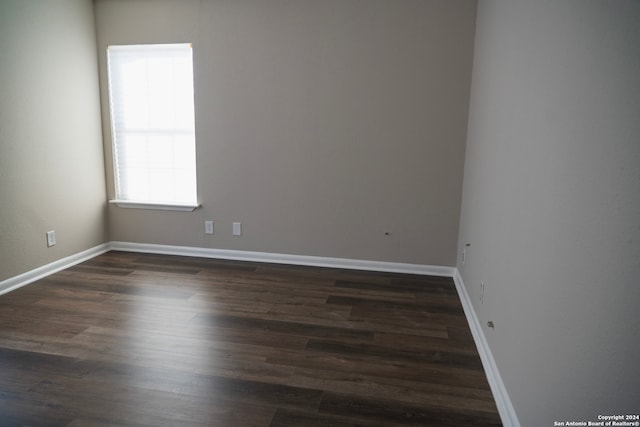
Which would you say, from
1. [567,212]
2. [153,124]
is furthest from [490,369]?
[153,124]

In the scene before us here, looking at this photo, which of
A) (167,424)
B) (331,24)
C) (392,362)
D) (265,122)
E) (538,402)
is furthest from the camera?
(265,122)

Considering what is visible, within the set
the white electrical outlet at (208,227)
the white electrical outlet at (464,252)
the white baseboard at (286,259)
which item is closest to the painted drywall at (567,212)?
the white electrical outlet at (464,252)

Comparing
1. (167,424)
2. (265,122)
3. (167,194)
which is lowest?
(167,424)

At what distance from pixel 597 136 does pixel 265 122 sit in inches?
114

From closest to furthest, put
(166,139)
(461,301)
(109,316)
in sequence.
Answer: (109,316) → (461,301) → (166,139)

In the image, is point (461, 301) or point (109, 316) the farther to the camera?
point (461, 301)

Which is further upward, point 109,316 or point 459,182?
point 459,182

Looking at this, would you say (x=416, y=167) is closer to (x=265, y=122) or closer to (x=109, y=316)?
(x=265, y=122)

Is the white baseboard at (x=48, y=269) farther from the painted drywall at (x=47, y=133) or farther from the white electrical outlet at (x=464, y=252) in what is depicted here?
the white electrical outlet at (x=464, y=252)

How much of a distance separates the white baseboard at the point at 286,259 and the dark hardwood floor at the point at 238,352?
0.18m

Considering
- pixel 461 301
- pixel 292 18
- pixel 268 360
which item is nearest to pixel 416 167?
pixel 461 301

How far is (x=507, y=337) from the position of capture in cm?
175

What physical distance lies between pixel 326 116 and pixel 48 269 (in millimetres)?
2787

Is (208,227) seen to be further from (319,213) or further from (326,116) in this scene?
(326,116)
